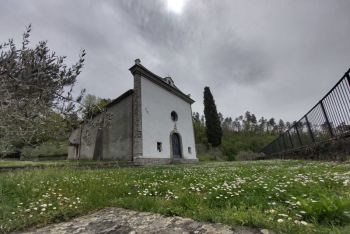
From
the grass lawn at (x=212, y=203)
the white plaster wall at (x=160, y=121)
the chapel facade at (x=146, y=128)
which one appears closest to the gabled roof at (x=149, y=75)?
the chapel facade at (x=146, y=128)

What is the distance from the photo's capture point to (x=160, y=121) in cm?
2428

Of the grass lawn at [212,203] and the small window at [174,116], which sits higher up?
the small window at [174,116]

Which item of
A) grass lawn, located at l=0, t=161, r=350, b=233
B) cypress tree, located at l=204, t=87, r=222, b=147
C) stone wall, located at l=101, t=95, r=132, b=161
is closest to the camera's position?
grass lawn, located at l=0, t=161, r=350, b=233

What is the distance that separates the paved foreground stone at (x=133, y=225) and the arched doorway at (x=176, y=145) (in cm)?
2188

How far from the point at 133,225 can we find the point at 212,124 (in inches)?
1783

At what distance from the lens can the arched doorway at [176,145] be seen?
2563cm

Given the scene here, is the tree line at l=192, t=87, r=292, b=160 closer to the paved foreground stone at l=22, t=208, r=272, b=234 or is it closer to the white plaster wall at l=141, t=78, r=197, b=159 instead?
the white plaster wall at l=141, t=78, r=197, b=159

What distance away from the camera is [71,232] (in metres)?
2.99

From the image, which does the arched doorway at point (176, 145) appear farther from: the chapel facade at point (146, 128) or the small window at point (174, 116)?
the small window at point (174, 116)

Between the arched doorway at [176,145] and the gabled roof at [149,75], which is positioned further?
the arched doorway at [176,145]

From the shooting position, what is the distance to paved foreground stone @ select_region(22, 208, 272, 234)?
2.70 m

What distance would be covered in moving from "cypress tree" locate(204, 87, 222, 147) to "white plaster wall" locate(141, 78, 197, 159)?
18.5 meters

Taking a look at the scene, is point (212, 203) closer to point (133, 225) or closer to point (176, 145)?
point (133, 225)

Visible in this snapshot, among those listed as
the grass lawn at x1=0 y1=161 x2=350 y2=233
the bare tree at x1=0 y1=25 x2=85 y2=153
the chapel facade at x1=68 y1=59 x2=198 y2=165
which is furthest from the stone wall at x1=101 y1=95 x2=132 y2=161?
the bare tree at x1=0 y1=25 x2=85 y2=153
